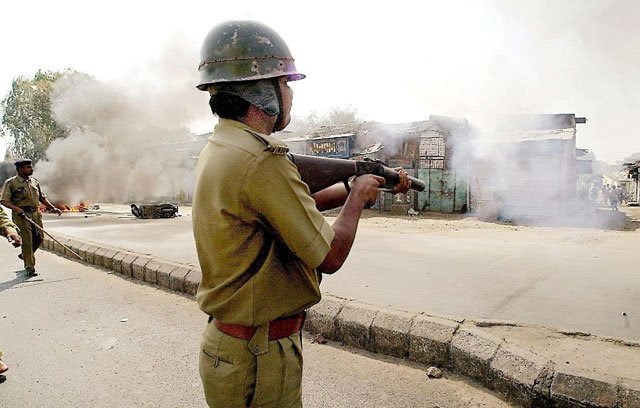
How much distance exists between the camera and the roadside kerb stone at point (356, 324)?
3.59 meters

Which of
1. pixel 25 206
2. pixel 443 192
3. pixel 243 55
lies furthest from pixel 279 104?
pixel 443 192

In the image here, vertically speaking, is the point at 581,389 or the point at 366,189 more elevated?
the point at 366,189

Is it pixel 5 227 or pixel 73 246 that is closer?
pixel 5 227

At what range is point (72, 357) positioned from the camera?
3605 mm

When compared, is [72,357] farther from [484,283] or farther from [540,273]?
[540,273]

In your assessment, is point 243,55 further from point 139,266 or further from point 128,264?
point 128,264

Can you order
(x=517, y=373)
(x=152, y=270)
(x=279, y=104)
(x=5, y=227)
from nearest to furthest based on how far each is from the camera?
(x=279, y=104) < (x=517, y=373) < (x=5, y=227) < (x=152, y=270)

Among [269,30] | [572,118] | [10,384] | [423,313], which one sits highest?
[572,118]

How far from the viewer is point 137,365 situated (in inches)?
135

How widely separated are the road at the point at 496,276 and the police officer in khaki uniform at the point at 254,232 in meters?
2.83

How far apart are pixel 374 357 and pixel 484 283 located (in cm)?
217

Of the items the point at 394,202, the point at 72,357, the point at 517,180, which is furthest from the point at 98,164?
the point at 72,357

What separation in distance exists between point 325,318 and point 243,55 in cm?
286

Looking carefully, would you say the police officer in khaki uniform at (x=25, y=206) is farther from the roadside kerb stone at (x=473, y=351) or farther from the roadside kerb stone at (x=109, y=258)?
the roadside kerb stone at (x=473, y=351)
